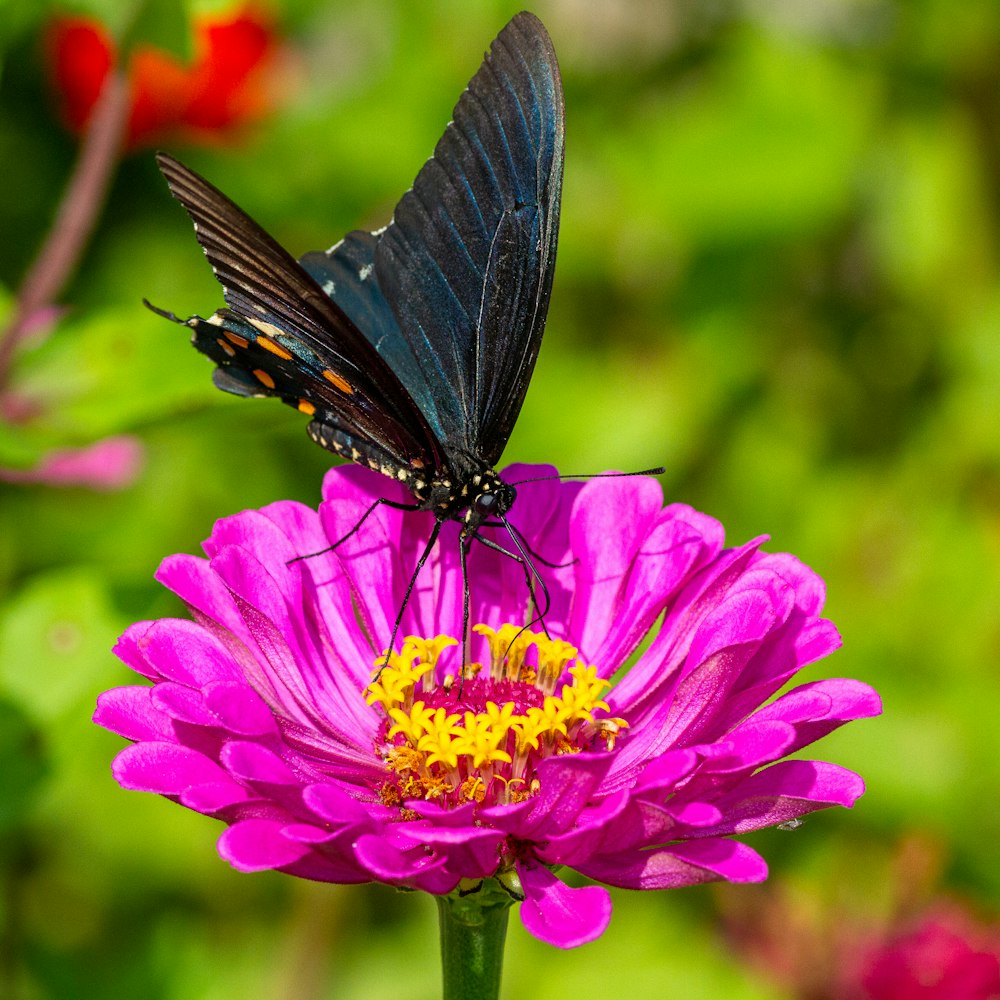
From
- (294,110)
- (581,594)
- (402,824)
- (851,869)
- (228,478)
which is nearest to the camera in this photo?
(402,824)

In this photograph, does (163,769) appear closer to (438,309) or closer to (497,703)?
(497,703)

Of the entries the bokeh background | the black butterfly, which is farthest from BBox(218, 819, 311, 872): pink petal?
the bokeh background

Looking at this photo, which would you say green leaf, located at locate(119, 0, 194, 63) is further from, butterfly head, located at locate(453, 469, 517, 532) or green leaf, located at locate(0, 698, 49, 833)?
green leaf, located at locate(0, 698, 49, 833)

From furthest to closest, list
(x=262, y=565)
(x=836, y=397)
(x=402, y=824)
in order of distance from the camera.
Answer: (x=836, y=397), (x=262, y=565), (x=402, y=824)

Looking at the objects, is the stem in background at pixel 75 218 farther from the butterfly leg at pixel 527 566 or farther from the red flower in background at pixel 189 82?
the red flower in background at pixel 189 82

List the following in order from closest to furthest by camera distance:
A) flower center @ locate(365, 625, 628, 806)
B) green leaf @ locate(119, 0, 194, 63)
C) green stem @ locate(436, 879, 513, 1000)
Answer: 1. green stem @ locate(436, 879, 513, 1000)
2. flower center @ locate(365, 625, 628, 806)
3. green leaf @ locate(119, 0, 194, 63)

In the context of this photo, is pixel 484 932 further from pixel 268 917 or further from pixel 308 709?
pixel 268 917

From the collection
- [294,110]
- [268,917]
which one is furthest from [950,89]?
[268,917]
